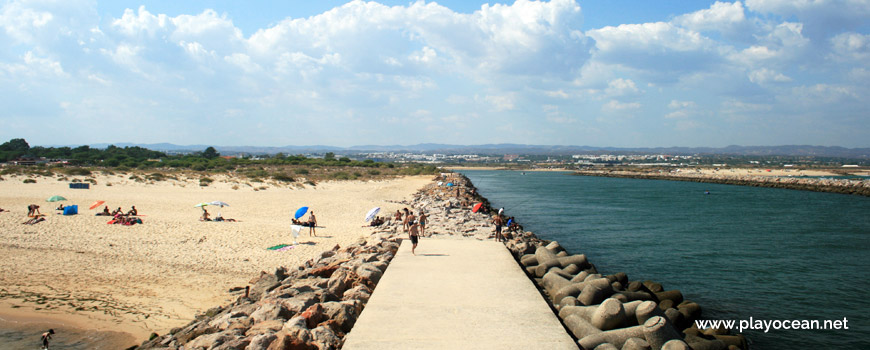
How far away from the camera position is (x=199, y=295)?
11.8 meters

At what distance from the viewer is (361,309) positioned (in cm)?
833

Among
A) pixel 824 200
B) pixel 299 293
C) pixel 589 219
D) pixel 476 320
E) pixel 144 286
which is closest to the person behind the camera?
pixel 476 320

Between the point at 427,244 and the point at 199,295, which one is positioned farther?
the point at 427,244

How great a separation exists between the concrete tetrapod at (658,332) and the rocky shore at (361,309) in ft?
0.05

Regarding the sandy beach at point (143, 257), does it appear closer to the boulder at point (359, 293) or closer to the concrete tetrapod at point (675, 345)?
the boulder at point (359, 293)

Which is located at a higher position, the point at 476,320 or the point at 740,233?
the point at 476,320

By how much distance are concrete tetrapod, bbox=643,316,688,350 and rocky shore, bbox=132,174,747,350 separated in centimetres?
1

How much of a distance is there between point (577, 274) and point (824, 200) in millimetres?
47937

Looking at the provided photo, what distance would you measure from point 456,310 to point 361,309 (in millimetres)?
1623

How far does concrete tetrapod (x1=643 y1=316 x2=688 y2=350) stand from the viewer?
7253 mm

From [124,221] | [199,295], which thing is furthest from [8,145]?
[199,295]

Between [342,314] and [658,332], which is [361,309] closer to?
[342,314]

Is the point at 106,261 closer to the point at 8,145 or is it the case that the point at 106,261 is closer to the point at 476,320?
the point at 476,320

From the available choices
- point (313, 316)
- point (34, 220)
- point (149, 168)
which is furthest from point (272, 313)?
point (149, 168)
